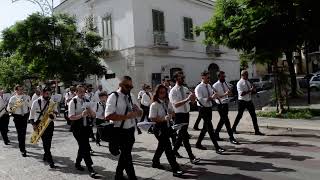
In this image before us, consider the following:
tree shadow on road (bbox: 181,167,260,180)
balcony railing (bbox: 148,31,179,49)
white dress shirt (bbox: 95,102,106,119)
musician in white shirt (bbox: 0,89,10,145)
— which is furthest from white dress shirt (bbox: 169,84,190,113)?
balcony railing (bbox: 148,31,179,49)

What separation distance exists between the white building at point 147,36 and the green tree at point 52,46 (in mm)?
2877

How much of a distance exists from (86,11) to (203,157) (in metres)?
21.1

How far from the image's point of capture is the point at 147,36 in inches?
1021

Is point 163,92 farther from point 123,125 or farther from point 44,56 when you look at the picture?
point 44,56

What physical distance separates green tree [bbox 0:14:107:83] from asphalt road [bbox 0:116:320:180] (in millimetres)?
9623

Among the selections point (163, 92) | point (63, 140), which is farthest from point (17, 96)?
point (163, 92)

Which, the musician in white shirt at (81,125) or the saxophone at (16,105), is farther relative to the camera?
the saxophone at (16,105)

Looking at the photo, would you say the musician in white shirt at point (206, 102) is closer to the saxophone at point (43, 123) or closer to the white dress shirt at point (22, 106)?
the saxophone at point (43, 123)

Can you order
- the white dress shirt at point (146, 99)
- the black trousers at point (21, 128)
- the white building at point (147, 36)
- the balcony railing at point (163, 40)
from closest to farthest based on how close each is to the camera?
the black trousers at point (21, 128)
the white dress shirt at point (146, 99)
the white building at point (147, 36)
the balcony railing at point (163, 40)

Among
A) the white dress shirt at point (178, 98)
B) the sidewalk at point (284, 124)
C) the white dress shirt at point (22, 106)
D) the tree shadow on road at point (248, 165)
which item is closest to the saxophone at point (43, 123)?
the white dress shirt at point (22, 106)

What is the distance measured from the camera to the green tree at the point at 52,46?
21750 mm

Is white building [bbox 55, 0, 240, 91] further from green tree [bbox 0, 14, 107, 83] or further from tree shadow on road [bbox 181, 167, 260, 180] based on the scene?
tree shadow on road [bbox 181, 167, 260, 180]

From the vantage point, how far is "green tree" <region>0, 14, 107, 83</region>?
2175cm

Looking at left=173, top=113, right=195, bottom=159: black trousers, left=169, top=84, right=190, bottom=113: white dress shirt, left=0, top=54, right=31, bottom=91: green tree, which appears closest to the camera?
left=173, top=113, right=195, bottom=159: black trousers
